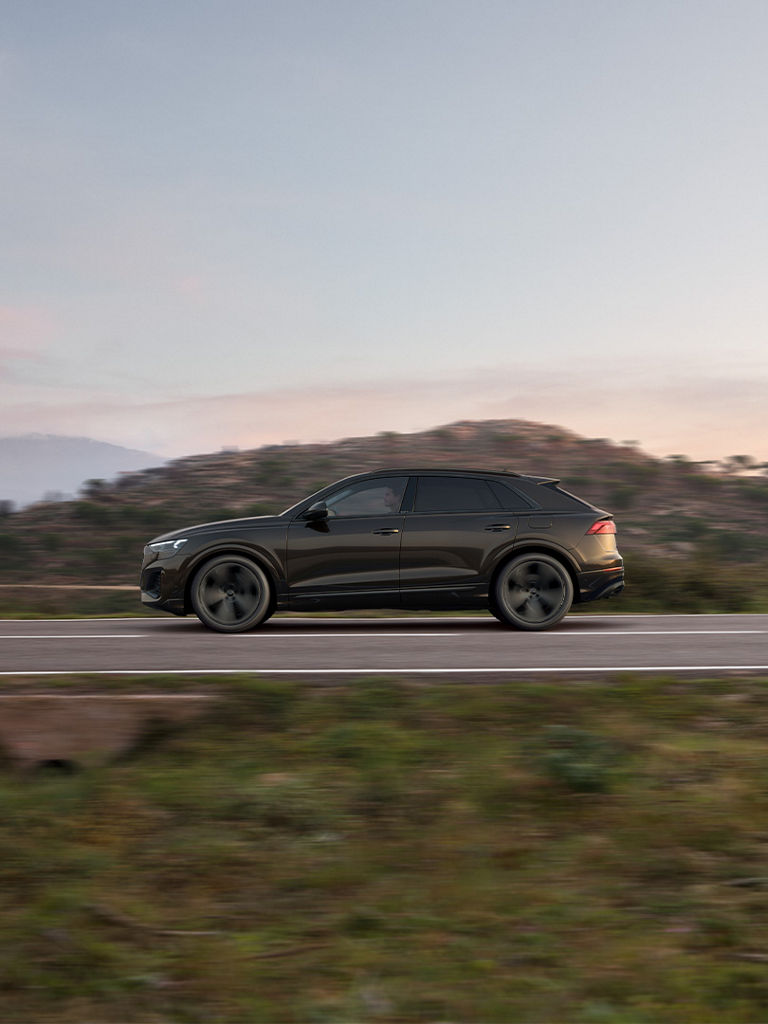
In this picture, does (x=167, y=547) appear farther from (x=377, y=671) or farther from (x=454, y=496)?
(x=377, y=671)

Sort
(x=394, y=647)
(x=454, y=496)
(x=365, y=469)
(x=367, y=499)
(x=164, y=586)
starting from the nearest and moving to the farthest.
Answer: (x=394, y=647)
(x=164, y=586)
(x=367, y=499)
(x=454, y=496)
(x=365, y=469)

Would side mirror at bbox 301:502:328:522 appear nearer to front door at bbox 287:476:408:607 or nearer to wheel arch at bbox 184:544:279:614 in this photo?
front door at bbox 287:476:408:607

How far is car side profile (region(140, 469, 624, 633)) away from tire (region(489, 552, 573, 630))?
0.03 feet

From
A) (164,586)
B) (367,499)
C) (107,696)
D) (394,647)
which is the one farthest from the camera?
(367,499)

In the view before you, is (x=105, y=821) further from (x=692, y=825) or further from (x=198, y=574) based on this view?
(x=198, y=574)

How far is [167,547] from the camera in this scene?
34.3ft

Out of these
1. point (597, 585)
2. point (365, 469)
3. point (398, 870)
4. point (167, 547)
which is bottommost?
point (398, 870)

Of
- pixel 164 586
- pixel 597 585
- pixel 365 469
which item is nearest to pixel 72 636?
pixel 164 586

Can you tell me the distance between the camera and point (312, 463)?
37.4 m

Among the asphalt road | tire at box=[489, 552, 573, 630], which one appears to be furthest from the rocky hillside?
tire at box=[489, 552, 573, 630]

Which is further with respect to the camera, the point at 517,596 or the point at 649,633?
the point at 517,596

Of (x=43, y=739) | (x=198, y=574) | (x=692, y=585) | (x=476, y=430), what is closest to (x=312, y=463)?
(x=476, y=430)

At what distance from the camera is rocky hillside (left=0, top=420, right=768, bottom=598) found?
2836cm

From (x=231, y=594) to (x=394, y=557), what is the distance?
5.50ft
